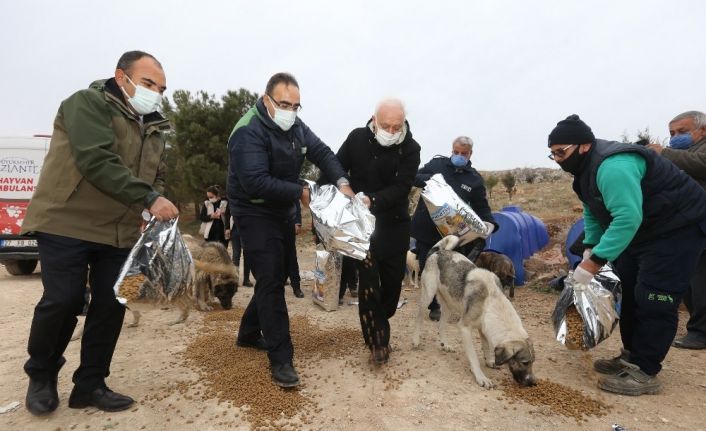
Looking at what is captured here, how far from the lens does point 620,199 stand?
316 centimetres

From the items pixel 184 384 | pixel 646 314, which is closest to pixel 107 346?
pixel 184 384

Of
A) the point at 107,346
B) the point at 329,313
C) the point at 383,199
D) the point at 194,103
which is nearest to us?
the point at 107,346

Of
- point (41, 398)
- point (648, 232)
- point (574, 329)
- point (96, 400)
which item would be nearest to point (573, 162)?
point (648, 232)

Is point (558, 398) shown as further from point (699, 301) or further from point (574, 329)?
point (699, 301)

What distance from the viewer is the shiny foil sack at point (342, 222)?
3.41m

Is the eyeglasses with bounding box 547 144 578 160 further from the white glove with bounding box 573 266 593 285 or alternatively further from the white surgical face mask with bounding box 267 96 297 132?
the white surgical face mask with bounding box 267 96 297 132

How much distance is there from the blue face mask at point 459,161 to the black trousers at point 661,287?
2533 millimetres

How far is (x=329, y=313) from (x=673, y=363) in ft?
13.1

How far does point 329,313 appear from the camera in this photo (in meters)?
6.23

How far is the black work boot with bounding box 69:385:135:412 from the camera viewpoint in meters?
3.08

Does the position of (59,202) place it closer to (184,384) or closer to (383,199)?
(184,384)

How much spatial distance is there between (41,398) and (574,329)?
159 inches

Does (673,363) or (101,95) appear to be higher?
(101,95)

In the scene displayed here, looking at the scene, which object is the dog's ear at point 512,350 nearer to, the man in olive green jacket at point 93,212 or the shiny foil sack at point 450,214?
the shiny foil sack at point 450,214
